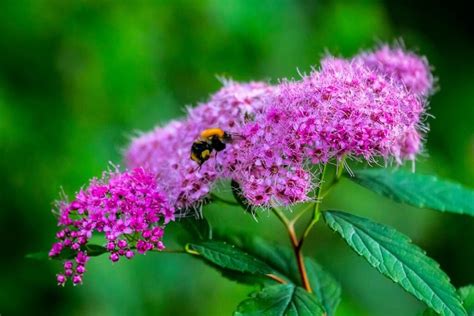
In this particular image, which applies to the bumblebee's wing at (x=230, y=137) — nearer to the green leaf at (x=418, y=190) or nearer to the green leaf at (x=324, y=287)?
the green leaf at (x=418, y=190)

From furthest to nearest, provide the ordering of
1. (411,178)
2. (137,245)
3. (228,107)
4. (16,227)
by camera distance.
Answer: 1. (16,227)
2. (411,178)
3. (228,107)
4. (137,245)

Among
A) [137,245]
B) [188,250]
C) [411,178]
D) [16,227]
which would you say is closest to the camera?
[137,245]

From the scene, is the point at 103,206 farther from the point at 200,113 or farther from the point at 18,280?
the point at 18,280

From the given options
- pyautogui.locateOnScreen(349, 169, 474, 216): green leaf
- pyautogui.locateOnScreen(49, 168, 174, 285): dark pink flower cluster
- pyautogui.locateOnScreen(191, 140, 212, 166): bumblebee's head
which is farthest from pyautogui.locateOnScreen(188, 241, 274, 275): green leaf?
pyautogui.locateOnScreen(349, 169, 474, 216): green leaf

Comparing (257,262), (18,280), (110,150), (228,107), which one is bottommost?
(257,262)

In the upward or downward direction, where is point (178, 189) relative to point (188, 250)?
upward

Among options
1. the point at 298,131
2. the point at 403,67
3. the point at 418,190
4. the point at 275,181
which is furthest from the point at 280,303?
the point at 403,67

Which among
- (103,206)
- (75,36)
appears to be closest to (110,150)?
(75,36)

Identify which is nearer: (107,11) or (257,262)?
(257,262)
